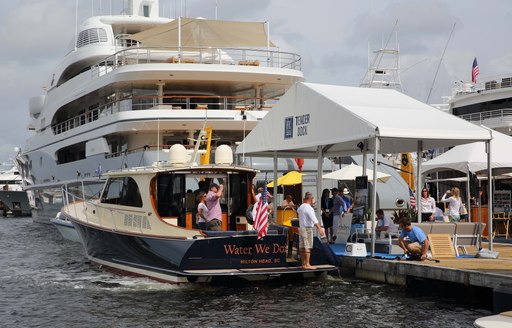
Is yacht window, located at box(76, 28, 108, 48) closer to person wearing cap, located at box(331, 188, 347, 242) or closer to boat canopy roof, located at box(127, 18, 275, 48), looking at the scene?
boat canopy roof, located at box(127, 18, 275, 48)

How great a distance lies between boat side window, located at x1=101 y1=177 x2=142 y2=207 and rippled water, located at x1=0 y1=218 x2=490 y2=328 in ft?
5.75

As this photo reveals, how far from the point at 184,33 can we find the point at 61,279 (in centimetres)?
1603

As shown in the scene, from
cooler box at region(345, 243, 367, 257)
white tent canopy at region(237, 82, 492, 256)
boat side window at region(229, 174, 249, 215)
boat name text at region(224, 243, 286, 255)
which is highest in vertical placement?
white tent canopy at region(237, 82, 492, 256)

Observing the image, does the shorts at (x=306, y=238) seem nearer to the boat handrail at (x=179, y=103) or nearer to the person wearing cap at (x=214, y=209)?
the person wearing cap at (x=214, y=209)

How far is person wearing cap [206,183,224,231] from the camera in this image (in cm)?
1529

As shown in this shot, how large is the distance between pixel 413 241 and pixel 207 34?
1786 cm

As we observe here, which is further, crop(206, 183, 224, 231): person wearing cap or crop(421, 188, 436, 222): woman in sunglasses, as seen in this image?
crop(421, 188, 436, 222): woman in sunglasses

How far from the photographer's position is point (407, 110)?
1694 centimetres

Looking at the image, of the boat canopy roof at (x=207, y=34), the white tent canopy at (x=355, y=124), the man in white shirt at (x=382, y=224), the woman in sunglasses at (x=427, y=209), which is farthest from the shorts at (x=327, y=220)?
the boat canopy roof at (x=207, y=34)

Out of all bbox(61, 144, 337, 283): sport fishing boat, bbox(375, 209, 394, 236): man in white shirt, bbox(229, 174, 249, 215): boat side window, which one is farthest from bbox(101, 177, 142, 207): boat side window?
bbox(375, 209, 394, 236): man in white shirt

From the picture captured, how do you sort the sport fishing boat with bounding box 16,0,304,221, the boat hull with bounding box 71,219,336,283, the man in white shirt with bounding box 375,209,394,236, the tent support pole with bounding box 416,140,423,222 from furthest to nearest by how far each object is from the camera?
the sport fishing boat with bounding box 16,0,304,221 → the man in white shirt with bounding box 375,209,394,236 → the tent support pole with bounding box 416,140,423,222 → the boat hull with bounding box 71,219,336,283

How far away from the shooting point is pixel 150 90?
29.7 meters

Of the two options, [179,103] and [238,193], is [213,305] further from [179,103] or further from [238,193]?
[179,103]

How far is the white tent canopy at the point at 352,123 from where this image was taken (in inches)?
606
